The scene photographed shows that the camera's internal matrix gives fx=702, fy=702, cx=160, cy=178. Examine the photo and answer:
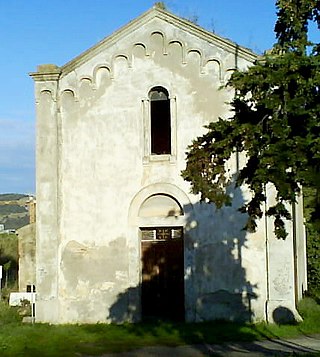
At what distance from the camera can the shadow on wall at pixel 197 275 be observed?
1933cm

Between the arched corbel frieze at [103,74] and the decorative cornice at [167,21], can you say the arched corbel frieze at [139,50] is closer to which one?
the decorative cornice at [167,21]

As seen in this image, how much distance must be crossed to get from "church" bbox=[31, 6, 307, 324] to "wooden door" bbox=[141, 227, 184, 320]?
0.03 metres

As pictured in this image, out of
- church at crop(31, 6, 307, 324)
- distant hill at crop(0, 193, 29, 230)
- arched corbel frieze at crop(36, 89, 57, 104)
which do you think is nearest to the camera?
church at crop(31, 6, 307, 324)

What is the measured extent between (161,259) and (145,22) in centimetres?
691

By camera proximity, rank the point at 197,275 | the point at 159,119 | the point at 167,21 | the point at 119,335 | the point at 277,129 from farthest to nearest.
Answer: the point at 159,119, the point at 167,21, the point at 197,275, the point at 119,335, the point at 277,129

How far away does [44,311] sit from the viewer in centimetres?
2006

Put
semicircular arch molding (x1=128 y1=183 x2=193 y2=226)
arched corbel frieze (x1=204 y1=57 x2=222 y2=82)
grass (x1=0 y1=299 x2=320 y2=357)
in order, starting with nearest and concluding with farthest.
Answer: grass (x1=0 y1=299 x2=320 y2=357) → semicircular arch molding (x1=128 y1=183 x2=193 y2=226) → arched corbel frieze (x1=204 y1=57 x2=222 y2=82)

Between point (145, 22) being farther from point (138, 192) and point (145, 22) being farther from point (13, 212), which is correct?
point (13, 212)

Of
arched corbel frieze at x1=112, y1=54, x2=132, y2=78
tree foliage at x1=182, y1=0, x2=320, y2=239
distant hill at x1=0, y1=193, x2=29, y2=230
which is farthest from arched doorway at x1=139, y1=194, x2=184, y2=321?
distant hill at x1=0, y1=193, x2=29, y2=230

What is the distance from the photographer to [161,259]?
2027 centimetres

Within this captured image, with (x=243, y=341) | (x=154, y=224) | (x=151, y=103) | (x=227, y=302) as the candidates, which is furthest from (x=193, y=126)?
(x=243, y=341)

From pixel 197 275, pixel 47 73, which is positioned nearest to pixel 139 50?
pixel 47 73

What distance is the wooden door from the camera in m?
20.0

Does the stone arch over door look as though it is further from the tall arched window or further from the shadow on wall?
the tall arched window
